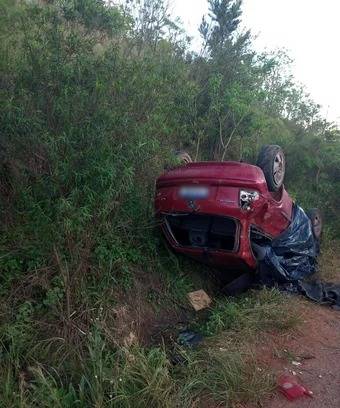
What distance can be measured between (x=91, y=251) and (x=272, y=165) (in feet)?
8.16

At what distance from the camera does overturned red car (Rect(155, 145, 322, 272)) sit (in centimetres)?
461

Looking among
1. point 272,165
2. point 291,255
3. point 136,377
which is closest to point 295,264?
point 291,255

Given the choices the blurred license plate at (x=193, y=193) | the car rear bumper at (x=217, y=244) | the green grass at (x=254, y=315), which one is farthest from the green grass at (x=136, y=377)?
the blurred license plate at (x=193, y=193)

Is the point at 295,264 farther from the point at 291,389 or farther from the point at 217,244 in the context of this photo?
the point at 291,389

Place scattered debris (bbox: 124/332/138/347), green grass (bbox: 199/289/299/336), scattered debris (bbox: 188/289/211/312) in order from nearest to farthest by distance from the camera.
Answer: scattered debris (bbox: 124/332/138/347) < green grass (bbox: 199/289/299/336) < scattered debris (bbox: 188/289/211/312)

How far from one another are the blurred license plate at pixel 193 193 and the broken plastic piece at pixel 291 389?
6.39 ft

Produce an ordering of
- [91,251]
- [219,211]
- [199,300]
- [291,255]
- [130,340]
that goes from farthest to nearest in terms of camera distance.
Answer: [291,255]
[199,300]
[219,211]
[91,251]
[130,340]

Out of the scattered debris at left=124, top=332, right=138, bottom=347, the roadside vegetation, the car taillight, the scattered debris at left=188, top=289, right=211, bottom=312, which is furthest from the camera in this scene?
the scattered debris at left=188, top=289, right=211, bottom=312

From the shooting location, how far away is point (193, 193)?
4.77 metres

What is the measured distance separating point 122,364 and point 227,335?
1161 mm

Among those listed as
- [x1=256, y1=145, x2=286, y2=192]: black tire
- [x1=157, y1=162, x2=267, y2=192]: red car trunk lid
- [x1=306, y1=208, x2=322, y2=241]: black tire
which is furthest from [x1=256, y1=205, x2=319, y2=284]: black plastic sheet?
[x1=157, y1=162, x2=267, y2=192]: red car trunk lid

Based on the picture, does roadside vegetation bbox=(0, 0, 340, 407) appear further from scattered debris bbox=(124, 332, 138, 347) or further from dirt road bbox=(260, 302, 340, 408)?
dirt road bbox=(260, 302, 340, 408)

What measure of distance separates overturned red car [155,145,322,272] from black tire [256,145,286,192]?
17mm

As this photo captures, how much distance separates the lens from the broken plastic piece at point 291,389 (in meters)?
3.28
